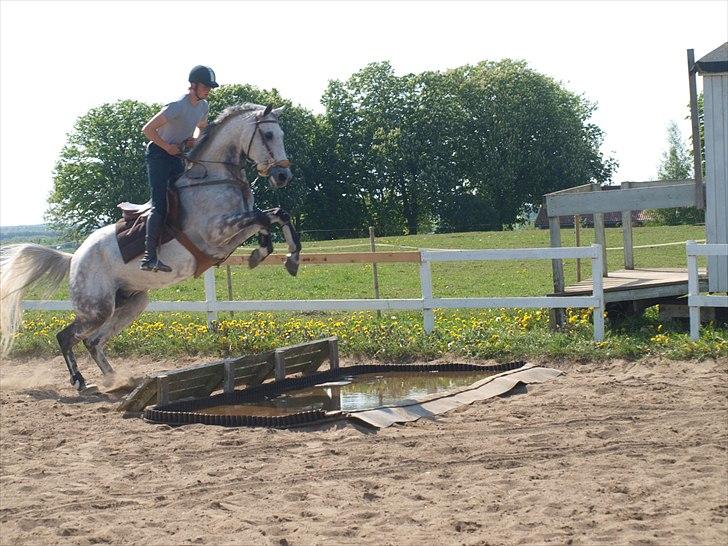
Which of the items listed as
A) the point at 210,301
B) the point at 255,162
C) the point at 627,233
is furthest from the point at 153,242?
the point at 627,233

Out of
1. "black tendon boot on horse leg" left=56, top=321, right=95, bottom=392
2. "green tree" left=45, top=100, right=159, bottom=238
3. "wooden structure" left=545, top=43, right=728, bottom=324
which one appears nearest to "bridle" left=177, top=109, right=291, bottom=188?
"black tendon boot on horse leg" left=56, top=321, right=95, bottom=392

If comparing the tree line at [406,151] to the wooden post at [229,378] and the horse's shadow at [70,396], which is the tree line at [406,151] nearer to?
the horse's shadow at [70,396]

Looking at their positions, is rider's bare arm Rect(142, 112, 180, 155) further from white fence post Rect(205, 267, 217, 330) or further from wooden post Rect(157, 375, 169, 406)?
white fence post Rect(205, 267, 217, 330)

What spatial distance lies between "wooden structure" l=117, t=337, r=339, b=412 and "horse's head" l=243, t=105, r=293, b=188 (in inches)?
77.1

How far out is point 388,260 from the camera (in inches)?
507

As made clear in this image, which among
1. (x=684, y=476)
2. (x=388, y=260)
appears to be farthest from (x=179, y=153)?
(x=684, y=476)

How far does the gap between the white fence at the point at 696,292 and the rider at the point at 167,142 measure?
17.6 ft

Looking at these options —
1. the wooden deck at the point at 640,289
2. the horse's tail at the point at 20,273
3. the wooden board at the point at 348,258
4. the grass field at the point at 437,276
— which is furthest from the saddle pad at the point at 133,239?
the grass field at the point at 437,276

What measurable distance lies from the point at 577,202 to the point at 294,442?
590 cm

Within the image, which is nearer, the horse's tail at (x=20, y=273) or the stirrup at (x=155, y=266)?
the stirrup at (x=155, y=266)

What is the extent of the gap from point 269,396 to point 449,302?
318cm

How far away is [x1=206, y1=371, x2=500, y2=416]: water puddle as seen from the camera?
28.8ft

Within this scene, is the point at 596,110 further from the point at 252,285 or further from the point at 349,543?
the point at 349,543

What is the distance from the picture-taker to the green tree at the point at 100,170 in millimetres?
47781
